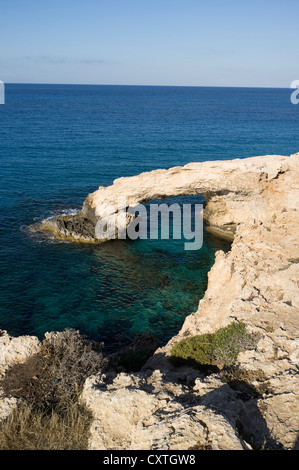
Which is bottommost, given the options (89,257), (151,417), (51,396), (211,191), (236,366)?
(89,257)

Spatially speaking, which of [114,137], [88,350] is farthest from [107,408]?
[114,137]

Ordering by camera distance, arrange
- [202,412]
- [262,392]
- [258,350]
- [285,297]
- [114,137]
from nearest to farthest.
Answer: [202,412]
[262,392]
[258,350]
[285,297]
[114,137]

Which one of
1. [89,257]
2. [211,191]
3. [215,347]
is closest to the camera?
[215,347]

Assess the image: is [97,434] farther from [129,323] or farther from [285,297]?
[129,323]

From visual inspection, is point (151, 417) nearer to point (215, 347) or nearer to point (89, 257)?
point (215, 347)

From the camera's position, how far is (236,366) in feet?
33.5

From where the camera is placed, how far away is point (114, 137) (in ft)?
216

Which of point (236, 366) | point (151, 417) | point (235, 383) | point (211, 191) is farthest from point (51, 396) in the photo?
point (211, 191)

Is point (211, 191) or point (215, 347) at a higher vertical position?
point (211, 191)

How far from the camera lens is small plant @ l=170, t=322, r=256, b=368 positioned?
1077 cm

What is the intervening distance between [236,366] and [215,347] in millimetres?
1317

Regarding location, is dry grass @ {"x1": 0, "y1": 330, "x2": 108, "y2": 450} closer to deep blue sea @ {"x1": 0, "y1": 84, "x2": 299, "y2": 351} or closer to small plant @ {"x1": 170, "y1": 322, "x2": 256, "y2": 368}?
small plant @ {"x1": 170, "y1": 322, "x2": 256, "y2": 368}
